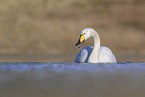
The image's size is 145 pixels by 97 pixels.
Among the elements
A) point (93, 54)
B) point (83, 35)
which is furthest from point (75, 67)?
point (83, 35)

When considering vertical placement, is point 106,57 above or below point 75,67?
above

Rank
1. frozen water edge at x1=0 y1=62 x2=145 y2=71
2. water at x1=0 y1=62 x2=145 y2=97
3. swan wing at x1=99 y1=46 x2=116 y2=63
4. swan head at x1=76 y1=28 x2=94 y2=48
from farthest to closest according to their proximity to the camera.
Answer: swan head at x1=76 y1=28 x2=94 y2=48 → swan wing at x1=99 y1=46 x2=116 y2=63 → frozen water edge at x1=0 y1=62 x2=145 y2=71 → water at x1=0 y1=62 x2=145 y2=97

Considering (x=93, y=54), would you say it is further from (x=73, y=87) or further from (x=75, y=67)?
(x=73, y=87)

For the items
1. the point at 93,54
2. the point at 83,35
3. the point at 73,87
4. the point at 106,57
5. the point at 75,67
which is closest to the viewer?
the point at 73,87

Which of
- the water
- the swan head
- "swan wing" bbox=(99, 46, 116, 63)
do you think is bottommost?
the water

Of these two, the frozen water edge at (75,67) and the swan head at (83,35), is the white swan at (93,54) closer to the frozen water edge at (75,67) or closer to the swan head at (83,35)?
the swan head at (83,35)

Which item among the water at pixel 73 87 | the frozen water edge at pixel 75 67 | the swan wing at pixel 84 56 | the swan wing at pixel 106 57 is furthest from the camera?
the swan wing at pixel 84 56

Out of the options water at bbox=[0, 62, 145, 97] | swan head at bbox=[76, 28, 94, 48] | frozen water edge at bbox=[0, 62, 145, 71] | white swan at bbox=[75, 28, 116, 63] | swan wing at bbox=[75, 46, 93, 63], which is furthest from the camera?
swan wing at bbox=[75, 46, 93, 63]

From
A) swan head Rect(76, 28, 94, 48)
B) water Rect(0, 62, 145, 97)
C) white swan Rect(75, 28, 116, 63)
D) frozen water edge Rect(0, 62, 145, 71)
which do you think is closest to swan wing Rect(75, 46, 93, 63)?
white swan Rect(75, 28, 116, 63)

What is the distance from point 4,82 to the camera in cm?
759

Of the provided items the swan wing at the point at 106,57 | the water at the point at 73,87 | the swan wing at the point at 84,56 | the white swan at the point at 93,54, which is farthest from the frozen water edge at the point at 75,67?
the water at the point at 73,87

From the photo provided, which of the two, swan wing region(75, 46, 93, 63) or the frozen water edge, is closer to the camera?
the frozen water edge

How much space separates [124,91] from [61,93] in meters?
0.90

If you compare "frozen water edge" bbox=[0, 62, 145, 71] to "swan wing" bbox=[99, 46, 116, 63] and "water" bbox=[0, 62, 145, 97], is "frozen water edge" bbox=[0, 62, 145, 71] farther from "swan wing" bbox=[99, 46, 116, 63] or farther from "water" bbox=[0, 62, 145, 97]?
"water" bbox=[0, 62, 145, 97]
